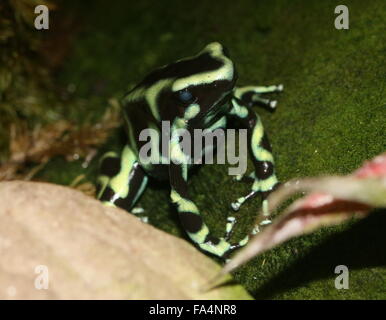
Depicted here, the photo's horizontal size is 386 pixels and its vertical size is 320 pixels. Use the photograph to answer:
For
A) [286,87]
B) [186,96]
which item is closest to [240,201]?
[186,96]

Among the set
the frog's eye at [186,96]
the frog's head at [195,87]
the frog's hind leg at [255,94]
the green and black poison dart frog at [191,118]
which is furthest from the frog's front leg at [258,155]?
the frog's eye at [186,96]

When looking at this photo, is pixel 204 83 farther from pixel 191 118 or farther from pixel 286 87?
pixel 286 87

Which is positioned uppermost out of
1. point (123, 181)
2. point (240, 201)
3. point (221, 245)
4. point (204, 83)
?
point (204, 83)

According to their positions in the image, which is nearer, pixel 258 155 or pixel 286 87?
pixel 258 155

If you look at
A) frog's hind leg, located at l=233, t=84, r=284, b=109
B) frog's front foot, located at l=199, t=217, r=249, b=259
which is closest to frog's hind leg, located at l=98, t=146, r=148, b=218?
frog's front foot, located at l=199, t=217, r=249, b=259

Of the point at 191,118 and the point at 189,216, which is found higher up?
the point at 191,118

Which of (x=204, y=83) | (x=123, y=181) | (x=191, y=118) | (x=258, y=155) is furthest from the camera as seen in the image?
(x=123, y=181)

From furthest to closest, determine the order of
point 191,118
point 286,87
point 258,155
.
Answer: point 286,87 < point 258,155 < point 191,118

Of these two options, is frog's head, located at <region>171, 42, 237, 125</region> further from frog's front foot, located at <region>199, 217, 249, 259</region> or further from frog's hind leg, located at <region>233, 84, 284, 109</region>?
frog's front foot, located at <region>199, 217, 249, 259</region>
